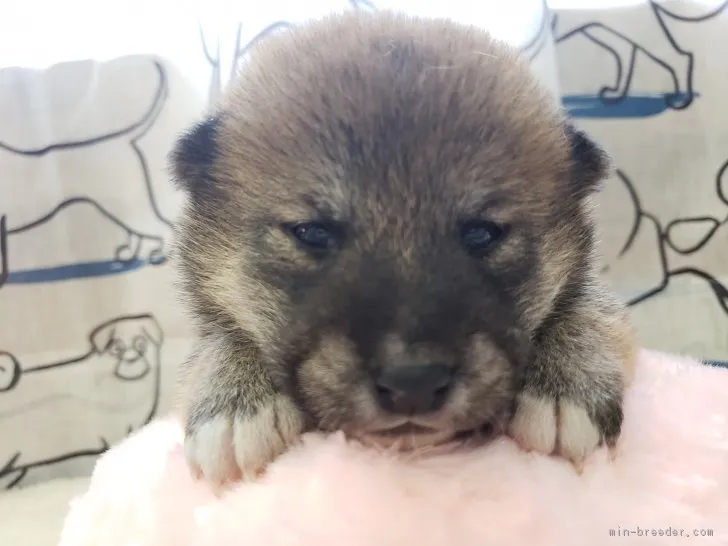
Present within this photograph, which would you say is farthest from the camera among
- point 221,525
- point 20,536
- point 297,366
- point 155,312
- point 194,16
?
point 155,312

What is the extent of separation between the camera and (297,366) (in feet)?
2.90

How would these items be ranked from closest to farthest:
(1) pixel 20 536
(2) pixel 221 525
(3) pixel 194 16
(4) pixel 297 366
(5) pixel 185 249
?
(2) pixel 221 525, (4) pixel 297 366, (5) pixel 185 249, (1) pixel 20 536, (3) pixel 194 16

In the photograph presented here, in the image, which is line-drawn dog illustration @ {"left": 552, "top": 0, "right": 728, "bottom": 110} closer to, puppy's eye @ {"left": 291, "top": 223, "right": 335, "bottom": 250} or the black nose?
puppy's eye @ {"left": 291, "top": 223, "right": 335, "bottom": 250}

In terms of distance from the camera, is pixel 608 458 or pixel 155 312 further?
pixel 155 312

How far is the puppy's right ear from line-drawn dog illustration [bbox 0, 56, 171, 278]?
64cm

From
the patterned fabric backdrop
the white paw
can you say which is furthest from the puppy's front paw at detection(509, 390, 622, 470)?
the patterned fabric backdrop

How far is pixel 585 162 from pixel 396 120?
371 mm

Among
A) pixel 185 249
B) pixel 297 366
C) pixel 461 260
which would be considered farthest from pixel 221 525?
pixel 185 249

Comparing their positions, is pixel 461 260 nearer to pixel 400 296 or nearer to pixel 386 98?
pixel 400 296

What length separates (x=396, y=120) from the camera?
90cm

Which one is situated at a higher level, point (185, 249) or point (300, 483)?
point (185, 249)

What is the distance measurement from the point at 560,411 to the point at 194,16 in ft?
4.19

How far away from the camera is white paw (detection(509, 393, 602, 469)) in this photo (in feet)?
2.76

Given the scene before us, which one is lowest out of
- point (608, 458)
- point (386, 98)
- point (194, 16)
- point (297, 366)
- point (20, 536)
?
point (20, 536)
